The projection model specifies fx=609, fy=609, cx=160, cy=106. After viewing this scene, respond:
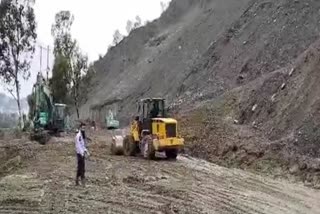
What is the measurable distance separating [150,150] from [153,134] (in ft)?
2.02

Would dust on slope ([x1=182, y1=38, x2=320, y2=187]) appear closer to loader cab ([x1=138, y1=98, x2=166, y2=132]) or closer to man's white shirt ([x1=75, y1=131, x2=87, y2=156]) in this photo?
loader cab ([x1=138, y1=98, x2=166, y2=132])

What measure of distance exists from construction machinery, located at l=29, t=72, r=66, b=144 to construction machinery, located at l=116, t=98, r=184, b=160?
31.8ft

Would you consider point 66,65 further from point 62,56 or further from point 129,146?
point 129,146

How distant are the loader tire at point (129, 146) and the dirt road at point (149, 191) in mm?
2375

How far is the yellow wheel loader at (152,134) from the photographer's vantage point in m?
22.4

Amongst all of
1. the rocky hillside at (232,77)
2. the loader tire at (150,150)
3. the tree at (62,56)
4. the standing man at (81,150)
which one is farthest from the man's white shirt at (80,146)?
the tree at (62,56)

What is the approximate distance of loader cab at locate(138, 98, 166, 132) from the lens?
2338cm

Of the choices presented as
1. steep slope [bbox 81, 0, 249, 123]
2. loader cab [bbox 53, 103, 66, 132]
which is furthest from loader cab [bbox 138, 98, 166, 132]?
steep slope [bbox 81, 0, 249, 123]

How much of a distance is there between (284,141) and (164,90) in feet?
111

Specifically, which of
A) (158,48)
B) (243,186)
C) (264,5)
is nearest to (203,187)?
(243,186)

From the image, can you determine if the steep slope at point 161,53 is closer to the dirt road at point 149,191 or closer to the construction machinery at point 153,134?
the construction machinery at point 153,134

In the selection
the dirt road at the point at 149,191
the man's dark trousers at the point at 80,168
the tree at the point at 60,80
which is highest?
the tree at the point at 60,80

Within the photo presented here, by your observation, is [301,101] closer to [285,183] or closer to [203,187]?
[285,183]

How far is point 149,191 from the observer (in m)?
15.9
